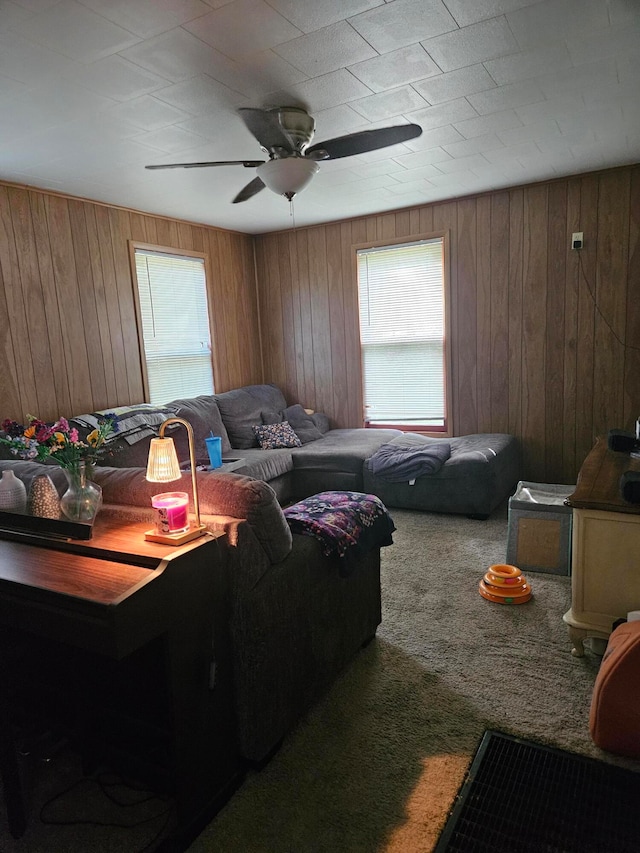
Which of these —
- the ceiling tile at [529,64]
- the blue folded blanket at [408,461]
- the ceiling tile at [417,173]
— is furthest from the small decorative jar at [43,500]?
the ceiling tile at [417,173]

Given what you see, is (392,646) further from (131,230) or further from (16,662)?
(131,230)

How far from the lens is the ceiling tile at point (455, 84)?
255 centimetres

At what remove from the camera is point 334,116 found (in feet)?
9.72

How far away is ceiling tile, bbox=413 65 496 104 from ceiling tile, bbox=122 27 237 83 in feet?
3.01

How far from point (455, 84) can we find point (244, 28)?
109cm

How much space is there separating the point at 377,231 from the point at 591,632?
4.11m

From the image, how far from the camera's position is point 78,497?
189 cm

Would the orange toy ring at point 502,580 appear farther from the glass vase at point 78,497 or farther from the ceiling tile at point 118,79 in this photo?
the ceiling tile at point 118,79

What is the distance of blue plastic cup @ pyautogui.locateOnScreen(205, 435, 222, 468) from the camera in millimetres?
4258

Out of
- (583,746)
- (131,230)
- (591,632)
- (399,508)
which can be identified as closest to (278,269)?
(131,230)

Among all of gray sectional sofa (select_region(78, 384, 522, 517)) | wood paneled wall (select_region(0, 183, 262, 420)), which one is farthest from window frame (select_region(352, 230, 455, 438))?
wood paneled wall (select_region(0, 183, 262, 420))

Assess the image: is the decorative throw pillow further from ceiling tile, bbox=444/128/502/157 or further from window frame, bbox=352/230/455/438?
ceiling tile, bbox=444/128/502/157

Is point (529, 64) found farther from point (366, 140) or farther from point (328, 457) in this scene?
point (328, 457)

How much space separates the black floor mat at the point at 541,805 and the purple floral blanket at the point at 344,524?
Result: 823 mm
